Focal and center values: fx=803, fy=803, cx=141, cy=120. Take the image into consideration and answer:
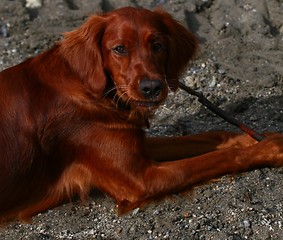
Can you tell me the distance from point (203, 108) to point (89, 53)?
1.75m

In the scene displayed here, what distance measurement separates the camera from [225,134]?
19.9ft

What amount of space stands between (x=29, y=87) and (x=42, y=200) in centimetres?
78

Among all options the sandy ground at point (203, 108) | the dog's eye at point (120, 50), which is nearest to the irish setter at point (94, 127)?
the dog's eye at point (120, 50)

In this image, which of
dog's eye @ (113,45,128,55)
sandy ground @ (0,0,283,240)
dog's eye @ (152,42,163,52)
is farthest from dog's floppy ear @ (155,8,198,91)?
sandy ground @ (0,0,283,240)

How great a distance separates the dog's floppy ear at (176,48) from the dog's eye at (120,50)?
414 mm

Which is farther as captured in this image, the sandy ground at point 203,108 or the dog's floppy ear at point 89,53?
the dog's floppy ear at point 89,53

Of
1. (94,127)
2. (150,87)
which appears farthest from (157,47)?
(94,127)

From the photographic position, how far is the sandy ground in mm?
5094

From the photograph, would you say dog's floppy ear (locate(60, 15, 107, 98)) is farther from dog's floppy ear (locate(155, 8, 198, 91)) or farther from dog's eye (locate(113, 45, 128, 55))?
dog's floppy ear (locate(155, 8, 198, 91))

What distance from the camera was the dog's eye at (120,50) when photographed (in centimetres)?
516

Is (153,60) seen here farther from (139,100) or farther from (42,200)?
(42,200)

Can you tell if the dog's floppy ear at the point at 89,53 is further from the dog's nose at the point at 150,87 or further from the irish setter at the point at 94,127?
the dog's nose at the point at 150,87

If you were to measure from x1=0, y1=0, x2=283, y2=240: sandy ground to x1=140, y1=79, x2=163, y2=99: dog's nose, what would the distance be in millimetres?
771

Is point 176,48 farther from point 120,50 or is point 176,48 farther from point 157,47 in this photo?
point 120,50
